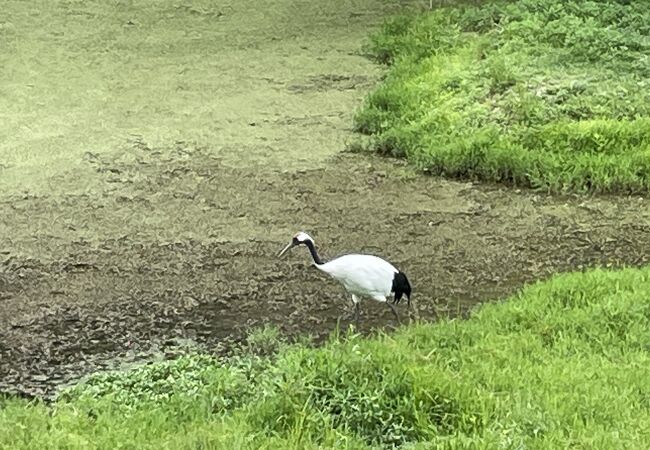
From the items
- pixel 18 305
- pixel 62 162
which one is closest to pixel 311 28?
pixel 62 162

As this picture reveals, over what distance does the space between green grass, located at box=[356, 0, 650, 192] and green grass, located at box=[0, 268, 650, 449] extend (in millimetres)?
1627

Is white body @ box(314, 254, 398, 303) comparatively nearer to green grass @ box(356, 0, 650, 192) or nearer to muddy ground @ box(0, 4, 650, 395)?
muddy ground @ box(0, 4, 650, 395)

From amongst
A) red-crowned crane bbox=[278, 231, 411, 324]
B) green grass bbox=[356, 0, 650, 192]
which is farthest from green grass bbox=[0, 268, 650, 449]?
green grass bbox=[356, 0, 650, 192]

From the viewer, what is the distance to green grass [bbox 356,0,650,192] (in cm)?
471

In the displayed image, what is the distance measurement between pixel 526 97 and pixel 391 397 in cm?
302

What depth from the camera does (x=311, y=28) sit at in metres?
7.03

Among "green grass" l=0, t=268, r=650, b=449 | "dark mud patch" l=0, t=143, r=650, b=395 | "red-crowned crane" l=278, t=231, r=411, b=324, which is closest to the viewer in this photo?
"green grass" l=0, t=268, r=650, b=449

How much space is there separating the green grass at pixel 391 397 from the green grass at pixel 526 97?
1.63 metres

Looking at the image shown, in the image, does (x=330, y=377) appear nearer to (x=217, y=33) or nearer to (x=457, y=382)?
(x=457, y=382)

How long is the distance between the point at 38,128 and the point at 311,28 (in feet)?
7.85

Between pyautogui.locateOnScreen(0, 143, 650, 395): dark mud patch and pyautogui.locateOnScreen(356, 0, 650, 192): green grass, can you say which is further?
pyautogui.locateOnScreen(356, 0, 650, 192): green grass

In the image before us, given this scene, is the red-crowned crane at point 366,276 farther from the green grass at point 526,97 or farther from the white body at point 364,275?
the green grass at point 526,97

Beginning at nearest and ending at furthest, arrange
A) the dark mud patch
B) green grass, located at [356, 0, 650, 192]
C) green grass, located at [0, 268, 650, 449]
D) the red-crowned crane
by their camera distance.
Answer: green grass, located at [0, 268, 650, 449] → the red-crowned crane → the dark mud patch → green grass, located at [356, 0, 650, 192]

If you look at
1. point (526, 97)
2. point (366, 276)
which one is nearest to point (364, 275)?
point (366, 276)
